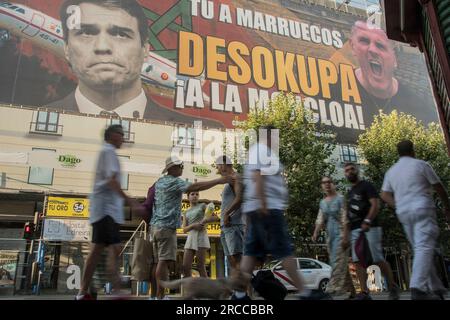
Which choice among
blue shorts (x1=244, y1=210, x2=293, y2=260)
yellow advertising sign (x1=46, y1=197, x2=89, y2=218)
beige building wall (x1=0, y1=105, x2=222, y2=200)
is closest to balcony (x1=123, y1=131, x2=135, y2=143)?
beige building wall (x1=0, y1=105, x2=222, y2=200)

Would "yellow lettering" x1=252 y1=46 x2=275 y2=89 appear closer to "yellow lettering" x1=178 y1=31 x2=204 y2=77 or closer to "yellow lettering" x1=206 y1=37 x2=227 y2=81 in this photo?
"yellow lettering" x1=206 y1=37 x2=227 y2=81

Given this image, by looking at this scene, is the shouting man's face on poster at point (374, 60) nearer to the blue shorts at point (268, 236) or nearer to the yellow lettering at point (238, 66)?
the yellow lettering at point (238, 66)

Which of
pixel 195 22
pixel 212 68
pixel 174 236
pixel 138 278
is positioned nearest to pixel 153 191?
pixel 174 236

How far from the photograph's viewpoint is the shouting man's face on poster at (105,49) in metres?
22.1

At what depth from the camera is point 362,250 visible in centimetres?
535

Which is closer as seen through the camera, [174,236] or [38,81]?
[174,236]

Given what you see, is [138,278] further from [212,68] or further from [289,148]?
[212,68]

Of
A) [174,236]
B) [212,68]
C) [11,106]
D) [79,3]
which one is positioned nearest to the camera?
[174,236]

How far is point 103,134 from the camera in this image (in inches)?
167

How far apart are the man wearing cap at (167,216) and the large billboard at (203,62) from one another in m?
17.6

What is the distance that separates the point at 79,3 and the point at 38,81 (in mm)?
5691

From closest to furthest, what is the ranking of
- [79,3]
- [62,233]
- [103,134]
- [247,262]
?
[247,262], [103,134], [62,233], [79,3]

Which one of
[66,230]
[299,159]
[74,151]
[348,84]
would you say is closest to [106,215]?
[299,159]

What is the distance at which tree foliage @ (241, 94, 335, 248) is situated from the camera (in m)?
16.9
